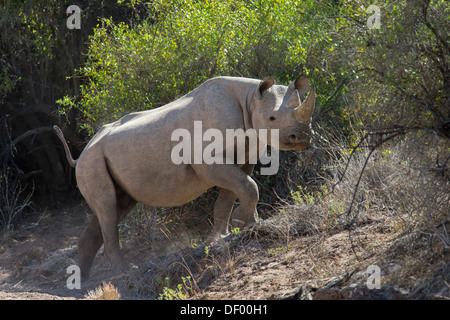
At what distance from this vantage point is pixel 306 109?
6.69 metres

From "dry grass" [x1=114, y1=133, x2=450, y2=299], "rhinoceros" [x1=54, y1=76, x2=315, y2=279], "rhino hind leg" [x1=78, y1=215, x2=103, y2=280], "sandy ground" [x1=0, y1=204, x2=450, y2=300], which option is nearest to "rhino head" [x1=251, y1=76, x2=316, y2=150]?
"rhinoceros" [x1=54, y1=76, x2=315, y2=279]

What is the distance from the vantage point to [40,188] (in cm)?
1353

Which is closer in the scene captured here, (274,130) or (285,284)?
(285,284)

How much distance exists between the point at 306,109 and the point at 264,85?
666mm

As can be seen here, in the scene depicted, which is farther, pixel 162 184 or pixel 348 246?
pixel 162 184

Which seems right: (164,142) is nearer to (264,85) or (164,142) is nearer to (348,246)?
(264,85)

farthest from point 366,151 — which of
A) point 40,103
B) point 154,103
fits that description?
point 40,103

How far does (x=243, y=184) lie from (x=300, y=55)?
9.00 ft

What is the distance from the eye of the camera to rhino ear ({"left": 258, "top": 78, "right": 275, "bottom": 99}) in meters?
7.11

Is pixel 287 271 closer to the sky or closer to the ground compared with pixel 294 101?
closer to the ground

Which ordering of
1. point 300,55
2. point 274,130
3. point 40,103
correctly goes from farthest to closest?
point 40,103, point 300,55, point 274,130

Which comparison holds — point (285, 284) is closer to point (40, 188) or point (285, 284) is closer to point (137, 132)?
point (137, 132)

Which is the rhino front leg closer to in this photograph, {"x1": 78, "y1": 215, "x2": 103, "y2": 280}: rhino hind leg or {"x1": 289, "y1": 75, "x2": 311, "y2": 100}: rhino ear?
{"x1": 289, "y1": 75, "x2": 311, "y2": 100}: rhino ear

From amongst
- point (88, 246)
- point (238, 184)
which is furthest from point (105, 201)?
point (238, 184)
